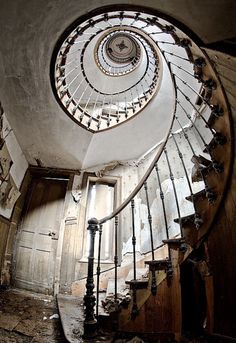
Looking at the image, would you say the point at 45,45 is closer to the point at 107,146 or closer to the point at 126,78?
the point at 107,146

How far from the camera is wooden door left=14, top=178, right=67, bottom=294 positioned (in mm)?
3674

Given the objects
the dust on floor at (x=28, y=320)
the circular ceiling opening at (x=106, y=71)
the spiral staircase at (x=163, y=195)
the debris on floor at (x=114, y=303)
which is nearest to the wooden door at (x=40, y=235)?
the dust on floor at (x=28, y=320)

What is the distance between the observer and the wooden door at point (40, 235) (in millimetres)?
3674

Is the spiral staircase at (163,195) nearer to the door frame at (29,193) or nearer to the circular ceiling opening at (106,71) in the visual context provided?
the circular ceiling opening at (106,71)

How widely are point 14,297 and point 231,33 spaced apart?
3665 millimetres

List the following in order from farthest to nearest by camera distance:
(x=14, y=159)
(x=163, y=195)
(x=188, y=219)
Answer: (x=14, y=159) → (x=163, y=195) → (x=188, y=219)

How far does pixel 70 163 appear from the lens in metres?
4.48

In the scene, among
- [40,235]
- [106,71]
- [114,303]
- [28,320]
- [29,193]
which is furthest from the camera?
[106,71]

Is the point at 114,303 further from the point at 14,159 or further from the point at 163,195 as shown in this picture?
the point at 14,159

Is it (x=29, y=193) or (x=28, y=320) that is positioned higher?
(x=29, y=193)

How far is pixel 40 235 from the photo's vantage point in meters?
4.00

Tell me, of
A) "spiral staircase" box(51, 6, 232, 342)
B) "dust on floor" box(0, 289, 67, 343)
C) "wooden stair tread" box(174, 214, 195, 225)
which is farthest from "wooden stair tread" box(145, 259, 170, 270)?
"dust on floor" box(0, 289, 67, 343)

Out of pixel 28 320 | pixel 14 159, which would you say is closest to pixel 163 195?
pixel 28 320

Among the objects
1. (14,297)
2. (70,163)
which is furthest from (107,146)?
(14,297)
